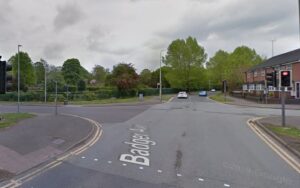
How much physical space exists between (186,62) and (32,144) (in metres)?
72.3

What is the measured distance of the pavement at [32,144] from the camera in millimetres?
7780

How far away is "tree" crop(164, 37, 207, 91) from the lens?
80.1m

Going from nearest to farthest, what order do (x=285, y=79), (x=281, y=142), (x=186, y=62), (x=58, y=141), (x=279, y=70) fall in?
(x=281, y=142)
(x=58, y=141)
(x=285, y=79)
(x=279, y=70)
(x=186, y=62)

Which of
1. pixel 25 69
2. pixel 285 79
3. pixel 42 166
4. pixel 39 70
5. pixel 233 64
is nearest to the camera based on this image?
pixel 42 166

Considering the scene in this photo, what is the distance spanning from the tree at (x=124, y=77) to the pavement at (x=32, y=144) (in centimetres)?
3920

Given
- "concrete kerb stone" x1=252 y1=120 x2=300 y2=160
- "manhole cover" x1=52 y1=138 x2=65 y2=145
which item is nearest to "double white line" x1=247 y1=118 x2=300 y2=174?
"concrete kerb stone" x1=252 y1=120 x2=300 y2=160

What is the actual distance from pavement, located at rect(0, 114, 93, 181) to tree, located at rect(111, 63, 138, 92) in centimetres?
3920

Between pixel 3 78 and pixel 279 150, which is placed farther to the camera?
pixel 279 150

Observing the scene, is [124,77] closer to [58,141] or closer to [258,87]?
[258,87]

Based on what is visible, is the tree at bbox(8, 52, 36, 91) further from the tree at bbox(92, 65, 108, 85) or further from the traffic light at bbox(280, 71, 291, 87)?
the traffic light at bbox(280, 71, 291, 87)

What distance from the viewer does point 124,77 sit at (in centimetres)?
5381

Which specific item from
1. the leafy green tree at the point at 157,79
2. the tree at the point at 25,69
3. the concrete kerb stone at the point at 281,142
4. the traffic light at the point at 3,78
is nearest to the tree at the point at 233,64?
the leafy green tree at the point at 157,79

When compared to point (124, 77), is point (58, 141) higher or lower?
lower

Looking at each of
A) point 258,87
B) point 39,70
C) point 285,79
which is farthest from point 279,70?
point 39,70
